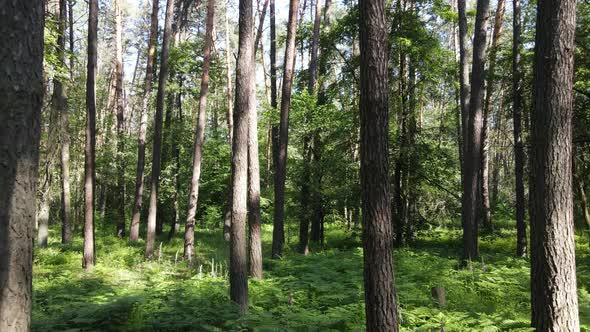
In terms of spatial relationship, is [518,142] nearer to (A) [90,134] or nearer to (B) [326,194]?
(B) [326,194]

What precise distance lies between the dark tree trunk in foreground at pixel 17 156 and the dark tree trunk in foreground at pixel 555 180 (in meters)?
5.21

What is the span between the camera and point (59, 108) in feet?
45.1

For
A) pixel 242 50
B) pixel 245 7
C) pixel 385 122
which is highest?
pixel 245 7

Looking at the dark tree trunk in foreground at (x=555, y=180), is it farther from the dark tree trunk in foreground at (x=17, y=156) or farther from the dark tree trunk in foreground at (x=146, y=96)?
the dark tree trunk in foreground at (x=146, y=96)

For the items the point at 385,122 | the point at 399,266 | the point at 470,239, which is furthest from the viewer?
the point at 470,239

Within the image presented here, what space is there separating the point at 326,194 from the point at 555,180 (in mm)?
10200

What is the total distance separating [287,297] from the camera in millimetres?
7219

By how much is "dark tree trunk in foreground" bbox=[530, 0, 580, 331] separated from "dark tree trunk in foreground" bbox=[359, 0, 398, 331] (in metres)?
1.93

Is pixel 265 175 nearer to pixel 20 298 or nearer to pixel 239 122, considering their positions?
pixel 239 122

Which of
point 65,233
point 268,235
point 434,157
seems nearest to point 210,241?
point 268,235

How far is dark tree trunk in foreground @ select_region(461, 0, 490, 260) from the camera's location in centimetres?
1062

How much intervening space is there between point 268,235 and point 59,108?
11646 millimetres

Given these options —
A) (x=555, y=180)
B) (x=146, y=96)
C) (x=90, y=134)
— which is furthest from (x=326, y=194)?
(x=555, y=180)

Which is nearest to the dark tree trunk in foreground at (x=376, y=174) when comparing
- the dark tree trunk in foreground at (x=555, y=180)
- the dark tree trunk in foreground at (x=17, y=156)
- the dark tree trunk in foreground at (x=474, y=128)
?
the dark tree trunk in foreground at (x=555, y=180)
